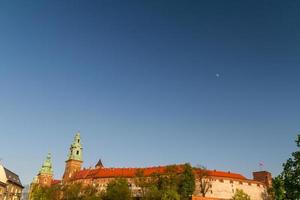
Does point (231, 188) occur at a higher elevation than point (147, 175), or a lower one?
lower

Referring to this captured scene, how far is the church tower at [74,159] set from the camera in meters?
137

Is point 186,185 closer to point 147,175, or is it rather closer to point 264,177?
point 147,175

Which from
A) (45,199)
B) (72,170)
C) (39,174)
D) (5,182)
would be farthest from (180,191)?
(39,174)

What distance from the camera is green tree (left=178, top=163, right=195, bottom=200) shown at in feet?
262

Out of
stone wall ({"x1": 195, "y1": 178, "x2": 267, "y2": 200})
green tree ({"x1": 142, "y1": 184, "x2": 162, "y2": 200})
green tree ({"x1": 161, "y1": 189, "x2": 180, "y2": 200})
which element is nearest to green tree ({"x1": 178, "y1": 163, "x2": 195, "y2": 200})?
green tree ({"x1": 142, "y1": 184, "x2": 162, "y2": 200})

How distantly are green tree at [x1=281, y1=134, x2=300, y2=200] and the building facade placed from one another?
76.6m

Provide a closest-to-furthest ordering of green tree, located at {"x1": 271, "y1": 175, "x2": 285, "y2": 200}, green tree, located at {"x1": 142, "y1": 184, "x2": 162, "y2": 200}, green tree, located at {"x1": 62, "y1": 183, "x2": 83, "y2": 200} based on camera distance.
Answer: green tree, located at {"x1": 271, "y1": 175, "x2": 285, "y2": 200} < green tree, located at {"x1": 142, "y1": 184, "x2": 162, "y2": 200} < green tree, located at {"x1": 62, "y1": 183, "x2": 83, "y2": 200}

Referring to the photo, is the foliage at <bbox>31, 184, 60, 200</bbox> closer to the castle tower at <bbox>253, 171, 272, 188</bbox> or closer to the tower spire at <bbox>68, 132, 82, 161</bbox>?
the tower spire at <bbox>68, 132, 82, 161</bbox>

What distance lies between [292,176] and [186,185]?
44272mm

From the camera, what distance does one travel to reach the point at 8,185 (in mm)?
98938

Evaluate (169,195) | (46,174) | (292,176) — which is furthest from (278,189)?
(46,174)

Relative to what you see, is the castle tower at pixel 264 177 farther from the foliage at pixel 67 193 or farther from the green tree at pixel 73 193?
the green tree at pixel 73 193

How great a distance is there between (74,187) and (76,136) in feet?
205

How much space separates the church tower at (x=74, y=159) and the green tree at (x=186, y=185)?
68503mm
